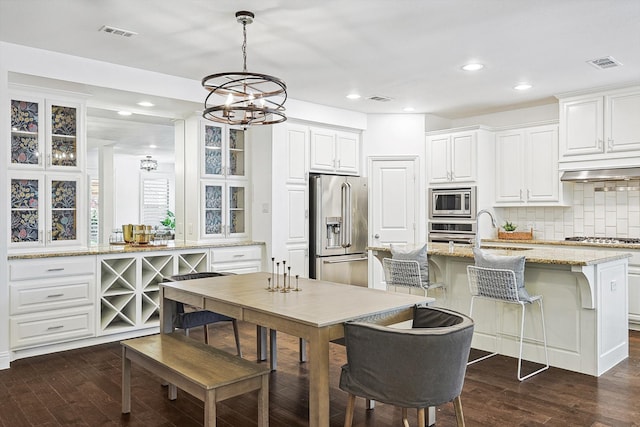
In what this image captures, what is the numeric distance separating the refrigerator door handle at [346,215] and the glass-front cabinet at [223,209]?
1.25 meters

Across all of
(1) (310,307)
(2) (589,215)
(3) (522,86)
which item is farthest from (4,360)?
(2) (589,215)

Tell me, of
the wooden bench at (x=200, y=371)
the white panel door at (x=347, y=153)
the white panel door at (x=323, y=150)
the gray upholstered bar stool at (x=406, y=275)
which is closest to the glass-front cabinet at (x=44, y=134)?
the wooden bench at (x=200, y=371)

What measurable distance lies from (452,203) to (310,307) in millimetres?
4215

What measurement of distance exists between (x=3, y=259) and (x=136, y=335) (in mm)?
1426

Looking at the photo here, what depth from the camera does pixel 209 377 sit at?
2393 mm

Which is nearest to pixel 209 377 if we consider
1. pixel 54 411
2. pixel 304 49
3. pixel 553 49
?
pixel 54 411

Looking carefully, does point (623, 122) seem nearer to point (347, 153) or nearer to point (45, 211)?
point (347, 153)

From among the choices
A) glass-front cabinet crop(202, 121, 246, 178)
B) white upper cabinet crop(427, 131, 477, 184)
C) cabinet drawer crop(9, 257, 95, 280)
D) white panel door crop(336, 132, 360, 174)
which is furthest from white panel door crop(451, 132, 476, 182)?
cabinet drawer crop(9, 257, 95, 280)

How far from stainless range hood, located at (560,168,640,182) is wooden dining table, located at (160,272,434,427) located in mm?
3429

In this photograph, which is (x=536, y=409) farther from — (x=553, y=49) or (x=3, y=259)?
(x=3, y=259)

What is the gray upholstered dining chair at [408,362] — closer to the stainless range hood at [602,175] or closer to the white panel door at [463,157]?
the stainless range hood at [602,175]

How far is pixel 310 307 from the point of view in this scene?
2.57 meters

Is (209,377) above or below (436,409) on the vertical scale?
above

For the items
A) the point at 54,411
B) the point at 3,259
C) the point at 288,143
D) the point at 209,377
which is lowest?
the point at 54,411
